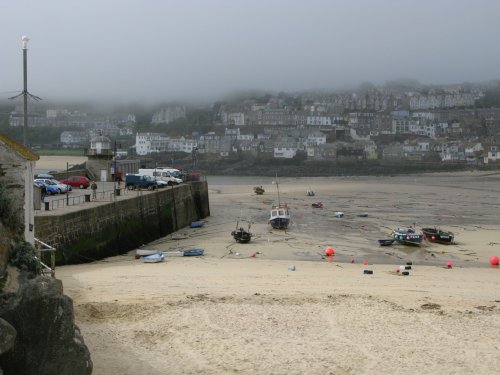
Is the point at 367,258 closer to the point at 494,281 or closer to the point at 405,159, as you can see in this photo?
the point at 494,281

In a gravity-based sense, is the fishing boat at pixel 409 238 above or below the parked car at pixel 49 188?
below

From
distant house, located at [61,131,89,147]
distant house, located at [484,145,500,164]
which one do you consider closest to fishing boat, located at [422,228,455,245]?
distant house, located at [484,145,500,164]

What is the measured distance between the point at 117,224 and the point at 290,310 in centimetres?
1245

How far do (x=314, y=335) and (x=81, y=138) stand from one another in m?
157

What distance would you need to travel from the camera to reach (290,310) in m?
13.2

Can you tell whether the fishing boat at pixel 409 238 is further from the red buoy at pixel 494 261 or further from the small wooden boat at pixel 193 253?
the small wooden boat at pixel 193 253

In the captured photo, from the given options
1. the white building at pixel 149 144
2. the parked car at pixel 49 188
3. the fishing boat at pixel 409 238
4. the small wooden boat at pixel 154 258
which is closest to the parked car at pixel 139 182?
the parked car at pixel 49 188

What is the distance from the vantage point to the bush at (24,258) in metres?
9.03

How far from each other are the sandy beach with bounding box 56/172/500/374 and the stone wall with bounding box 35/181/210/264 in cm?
84

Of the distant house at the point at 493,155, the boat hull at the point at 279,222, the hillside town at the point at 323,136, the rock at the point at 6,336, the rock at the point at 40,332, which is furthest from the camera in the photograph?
the hillside town at the point at 323,136

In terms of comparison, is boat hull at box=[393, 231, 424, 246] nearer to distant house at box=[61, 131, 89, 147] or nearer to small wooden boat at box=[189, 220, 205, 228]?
small wooden boat at box=[189, 220, 205, 228]

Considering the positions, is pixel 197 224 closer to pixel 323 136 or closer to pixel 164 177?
pixel 164 177

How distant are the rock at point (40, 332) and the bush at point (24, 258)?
635 millimetres

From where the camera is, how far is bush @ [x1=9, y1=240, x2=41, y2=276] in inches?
356
